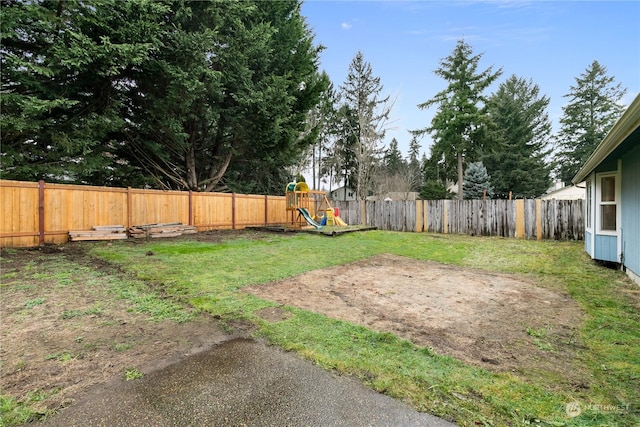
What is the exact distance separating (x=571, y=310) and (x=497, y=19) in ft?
28.2

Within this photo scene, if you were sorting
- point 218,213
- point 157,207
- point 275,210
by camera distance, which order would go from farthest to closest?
point 275,210, point 218,213, point 157,207

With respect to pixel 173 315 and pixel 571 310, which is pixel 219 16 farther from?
pixel 571 310

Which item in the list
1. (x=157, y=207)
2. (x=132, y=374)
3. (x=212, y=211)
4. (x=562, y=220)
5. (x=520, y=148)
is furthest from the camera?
(x=520, y=148)

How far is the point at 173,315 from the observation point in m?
3.32

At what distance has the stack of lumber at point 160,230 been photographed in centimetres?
922

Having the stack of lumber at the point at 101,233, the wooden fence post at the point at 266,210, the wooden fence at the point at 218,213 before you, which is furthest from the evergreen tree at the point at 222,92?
the stack of lumber at the point at 101,233

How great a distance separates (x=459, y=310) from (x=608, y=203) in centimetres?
524

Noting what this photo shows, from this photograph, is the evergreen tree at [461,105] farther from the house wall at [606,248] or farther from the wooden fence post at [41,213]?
the wooden fence post at [41,213]

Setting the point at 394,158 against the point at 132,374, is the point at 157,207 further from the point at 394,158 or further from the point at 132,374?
the point at 394,158

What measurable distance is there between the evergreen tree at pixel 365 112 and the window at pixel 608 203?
15.9 m

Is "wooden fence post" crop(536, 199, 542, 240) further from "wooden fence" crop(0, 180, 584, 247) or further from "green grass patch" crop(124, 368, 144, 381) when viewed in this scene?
"green grass patch" crop(124, 368, 144, 381)

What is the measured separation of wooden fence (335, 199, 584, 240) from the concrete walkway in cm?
1189

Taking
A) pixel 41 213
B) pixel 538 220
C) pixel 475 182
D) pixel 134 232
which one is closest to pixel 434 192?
pixel 475 182

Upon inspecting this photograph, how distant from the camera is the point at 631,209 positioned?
504cm
